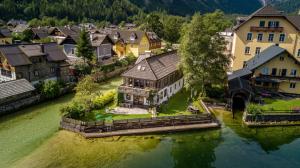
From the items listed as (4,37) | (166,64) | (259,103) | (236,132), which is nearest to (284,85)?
(259,103)

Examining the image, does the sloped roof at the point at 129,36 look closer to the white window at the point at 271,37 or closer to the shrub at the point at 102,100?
the shrub at the point at 102,100

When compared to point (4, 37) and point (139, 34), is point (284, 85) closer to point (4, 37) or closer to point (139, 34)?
point (139, 34)

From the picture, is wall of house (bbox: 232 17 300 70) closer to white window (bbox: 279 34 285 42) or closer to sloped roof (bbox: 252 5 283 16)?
white window (bbox: 279 34 285 42)

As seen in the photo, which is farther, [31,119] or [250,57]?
[250,57]

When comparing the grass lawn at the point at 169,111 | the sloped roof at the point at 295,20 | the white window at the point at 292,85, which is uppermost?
the sloped roof at the point at 295,20

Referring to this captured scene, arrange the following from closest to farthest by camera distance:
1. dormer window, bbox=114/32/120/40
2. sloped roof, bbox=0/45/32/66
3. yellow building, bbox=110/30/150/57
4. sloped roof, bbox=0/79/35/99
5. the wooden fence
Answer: the wooden fence, sloped roof, bbox=0/79/35/99, sloped roof, bbox=0/45/32/66, yellow building, bbox=110/30/150/57, dormer window, bbox=114/32/120/40

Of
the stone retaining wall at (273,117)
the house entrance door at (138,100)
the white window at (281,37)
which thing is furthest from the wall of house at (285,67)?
the house entrance door at (138,100)

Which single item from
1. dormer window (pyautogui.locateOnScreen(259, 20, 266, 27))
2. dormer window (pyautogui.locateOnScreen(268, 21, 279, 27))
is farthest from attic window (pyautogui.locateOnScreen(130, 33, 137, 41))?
dormer window (pyautogui.locateOnScreen(268, 21, 279, 27))
